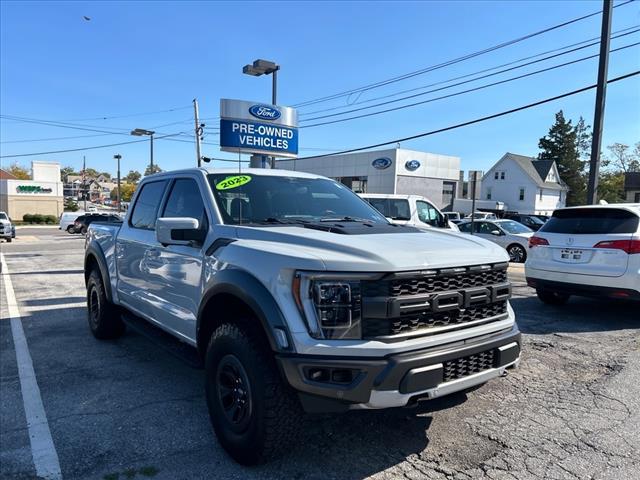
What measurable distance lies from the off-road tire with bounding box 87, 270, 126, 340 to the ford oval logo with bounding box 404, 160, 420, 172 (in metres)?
33.6

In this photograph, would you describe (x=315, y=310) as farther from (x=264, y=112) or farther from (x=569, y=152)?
(x=569, y=152)

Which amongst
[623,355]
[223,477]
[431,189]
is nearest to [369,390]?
[223,477]

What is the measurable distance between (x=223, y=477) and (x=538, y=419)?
8.04 ft

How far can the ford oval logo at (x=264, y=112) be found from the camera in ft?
48.1

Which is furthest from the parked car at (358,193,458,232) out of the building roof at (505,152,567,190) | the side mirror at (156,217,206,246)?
the building roof at (505,152,567,190)

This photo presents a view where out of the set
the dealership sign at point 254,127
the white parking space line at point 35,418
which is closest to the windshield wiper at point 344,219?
the white parking space line at point 35,418

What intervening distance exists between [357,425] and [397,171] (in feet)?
113

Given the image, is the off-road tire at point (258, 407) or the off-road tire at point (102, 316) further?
the off-road tire at point (102, 316)

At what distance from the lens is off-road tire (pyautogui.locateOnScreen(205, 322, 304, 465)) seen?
8.90ft

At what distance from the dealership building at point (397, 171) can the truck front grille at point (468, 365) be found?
3439 centimetres

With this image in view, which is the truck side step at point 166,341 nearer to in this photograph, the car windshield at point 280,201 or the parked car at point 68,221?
the car windshield at point 280,201

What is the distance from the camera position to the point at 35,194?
56.2 metres

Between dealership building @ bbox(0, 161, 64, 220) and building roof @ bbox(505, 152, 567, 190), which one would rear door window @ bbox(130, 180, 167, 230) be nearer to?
building roof @ bbox(505, 152, 567, 190)

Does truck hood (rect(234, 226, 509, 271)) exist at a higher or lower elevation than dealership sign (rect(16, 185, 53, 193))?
lower
